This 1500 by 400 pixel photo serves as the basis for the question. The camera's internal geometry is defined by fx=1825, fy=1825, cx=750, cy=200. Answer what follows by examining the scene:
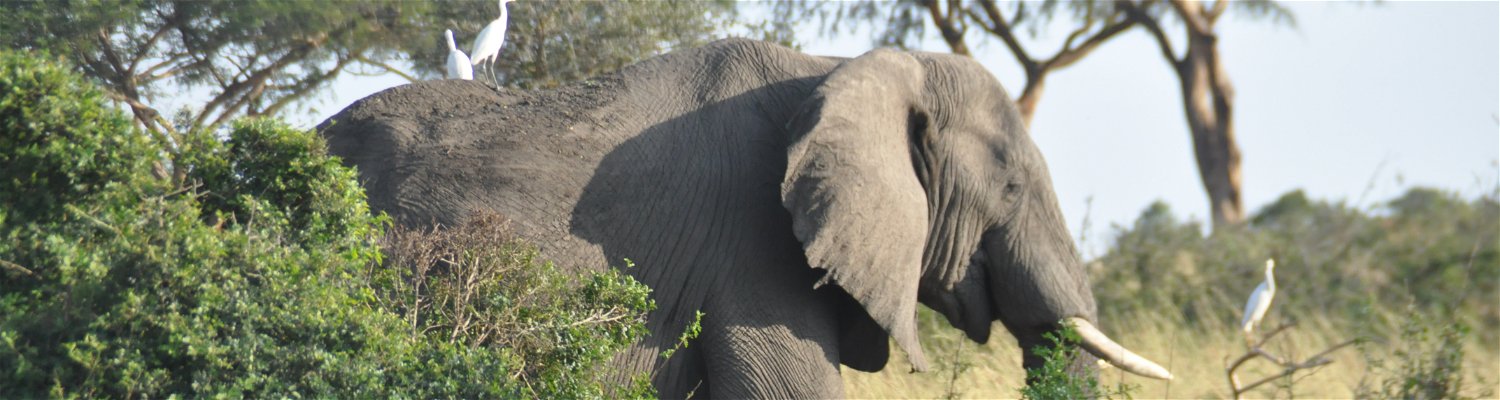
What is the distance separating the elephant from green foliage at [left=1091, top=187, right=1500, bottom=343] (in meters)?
7.74

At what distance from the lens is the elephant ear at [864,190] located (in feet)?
19.5

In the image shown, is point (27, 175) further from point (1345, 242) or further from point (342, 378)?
point (1345, 242)

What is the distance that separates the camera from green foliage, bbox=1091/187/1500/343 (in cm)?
1456

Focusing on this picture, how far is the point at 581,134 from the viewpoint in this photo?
5.96 meters

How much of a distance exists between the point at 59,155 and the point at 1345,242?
14.0 m

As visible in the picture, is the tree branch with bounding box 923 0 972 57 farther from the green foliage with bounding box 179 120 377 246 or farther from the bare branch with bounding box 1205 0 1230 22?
the green foliage with bounding box 179 120 377 246

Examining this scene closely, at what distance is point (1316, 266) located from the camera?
1603 centimetres

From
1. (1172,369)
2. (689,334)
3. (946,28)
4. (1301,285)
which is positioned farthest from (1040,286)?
(946,28)

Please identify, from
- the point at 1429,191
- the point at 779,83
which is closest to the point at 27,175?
the point at 779,83

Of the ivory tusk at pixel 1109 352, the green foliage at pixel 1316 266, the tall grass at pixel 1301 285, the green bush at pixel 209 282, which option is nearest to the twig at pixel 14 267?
the green bush at pixel 209 282

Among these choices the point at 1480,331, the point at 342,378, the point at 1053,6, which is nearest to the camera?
the point at 342,378

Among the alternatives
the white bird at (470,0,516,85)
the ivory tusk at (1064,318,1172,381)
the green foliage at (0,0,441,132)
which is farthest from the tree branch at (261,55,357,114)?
the ivory tusk at (1064,318,1172,381)

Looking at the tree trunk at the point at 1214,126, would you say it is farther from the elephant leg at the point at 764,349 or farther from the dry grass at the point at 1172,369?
the elephant leg at the point at 764,349

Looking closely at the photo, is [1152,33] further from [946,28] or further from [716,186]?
[716,186]
